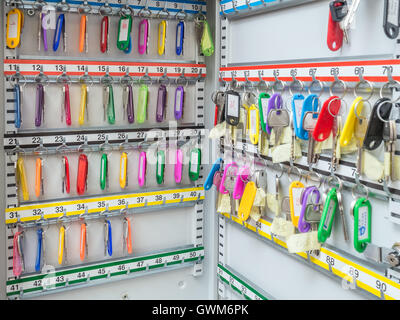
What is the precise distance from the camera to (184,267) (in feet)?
7.28

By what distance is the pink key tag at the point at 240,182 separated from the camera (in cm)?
178

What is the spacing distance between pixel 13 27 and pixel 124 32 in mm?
428

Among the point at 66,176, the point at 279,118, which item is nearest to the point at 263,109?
the point at 279,118

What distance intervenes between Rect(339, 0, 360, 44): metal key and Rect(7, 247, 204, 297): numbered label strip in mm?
1269

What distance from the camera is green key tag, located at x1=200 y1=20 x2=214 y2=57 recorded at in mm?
2033

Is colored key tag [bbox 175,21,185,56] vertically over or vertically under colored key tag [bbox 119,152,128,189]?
over

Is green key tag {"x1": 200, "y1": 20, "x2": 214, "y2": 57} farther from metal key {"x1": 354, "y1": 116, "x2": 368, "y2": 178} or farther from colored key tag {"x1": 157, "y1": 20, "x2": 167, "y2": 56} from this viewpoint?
metal key {"x1": 354, "y1": 116, "x2": 368, "y2": 178}

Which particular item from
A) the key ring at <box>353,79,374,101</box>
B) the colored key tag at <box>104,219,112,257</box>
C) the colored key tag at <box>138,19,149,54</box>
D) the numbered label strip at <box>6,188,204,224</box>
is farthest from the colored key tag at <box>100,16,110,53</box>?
the key ring at <box>353,79,374,101</box>

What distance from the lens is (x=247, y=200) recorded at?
175 cm

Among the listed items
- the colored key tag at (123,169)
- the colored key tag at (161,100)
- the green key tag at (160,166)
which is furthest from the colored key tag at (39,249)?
the colored key tag at (161,100)

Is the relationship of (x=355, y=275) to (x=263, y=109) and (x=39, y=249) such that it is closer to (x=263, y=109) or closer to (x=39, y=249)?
(x=263, y=109)

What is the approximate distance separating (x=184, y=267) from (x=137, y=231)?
0.31m

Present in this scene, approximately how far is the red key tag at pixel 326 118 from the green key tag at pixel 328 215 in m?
0.16
